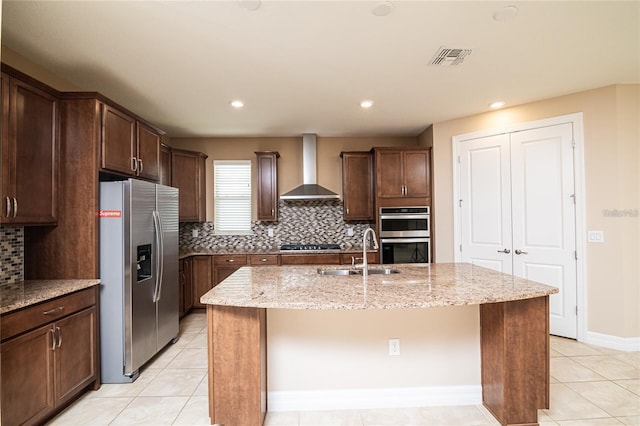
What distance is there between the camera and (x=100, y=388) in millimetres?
2428

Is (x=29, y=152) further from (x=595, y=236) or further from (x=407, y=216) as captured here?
(x=595, y=236)

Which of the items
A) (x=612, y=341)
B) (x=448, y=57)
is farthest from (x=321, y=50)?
(x=612, y=341)

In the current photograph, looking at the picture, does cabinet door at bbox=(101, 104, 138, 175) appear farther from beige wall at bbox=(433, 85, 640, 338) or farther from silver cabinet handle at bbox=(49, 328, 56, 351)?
beige wall at bbox=(433, 85, 640, 338)

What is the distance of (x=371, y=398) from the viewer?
2139 millimetres

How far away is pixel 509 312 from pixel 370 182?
9.78ft

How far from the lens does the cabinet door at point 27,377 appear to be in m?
1.71

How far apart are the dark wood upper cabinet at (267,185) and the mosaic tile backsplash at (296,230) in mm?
244

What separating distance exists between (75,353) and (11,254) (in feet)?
2.93

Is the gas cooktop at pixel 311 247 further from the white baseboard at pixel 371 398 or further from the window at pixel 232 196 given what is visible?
the white baseboard at pixel 371 398

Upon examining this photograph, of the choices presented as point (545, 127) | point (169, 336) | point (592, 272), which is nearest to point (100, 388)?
point (169, 336)

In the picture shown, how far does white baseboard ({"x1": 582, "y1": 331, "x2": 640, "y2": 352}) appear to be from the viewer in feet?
9.78

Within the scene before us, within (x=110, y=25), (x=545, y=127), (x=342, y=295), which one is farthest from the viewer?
(x=545, y=127)

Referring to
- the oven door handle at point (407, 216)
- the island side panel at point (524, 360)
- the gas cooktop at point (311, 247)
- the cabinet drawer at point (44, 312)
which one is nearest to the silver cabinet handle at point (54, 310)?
the cabinet drawer at point (44, 312)

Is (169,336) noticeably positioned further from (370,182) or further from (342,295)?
(370,182)
